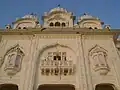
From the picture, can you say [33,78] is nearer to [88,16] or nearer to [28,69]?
[28,69]

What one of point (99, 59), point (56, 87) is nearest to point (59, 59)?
point (56, 87)

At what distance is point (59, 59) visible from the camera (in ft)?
52.9

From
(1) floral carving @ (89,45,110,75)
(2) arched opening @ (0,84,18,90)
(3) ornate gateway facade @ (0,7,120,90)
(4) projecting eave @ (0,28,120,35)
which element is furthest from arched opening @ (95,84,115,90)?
(2) arched opening @ (0,84,18,90)

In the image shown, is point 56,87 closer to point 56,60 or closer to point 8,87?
point 56,60

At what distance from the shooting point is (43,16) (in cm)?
2250

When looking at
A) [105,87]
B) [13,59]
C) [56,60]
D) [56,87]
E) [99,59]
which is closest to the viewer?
[56,87]

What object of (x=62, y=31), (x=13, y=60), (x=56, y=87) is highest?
(x=62, y=31)

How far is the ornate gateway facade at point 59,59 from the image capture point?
13906 mm

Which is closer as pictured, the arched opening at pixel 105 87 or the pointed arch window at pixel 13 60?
the arched opening at pixel 105 87

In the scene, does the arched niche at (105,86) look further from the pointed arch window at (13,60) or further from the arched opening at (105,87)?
the pointed arch window at (13,60)

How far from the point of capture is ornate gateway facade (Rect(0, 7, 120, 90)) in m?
13.9

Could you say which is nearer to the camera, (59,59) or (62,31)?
(59,59)

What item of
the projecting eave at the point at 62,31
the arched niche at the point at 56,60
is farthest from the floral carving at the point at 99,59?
the projecting eave at the point at 62,31

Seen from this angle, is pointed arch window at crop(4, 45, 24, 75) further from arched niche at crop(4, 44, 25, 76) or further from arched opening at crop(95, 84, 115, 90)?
arched opening at crop(95, 84, 115, 90)
